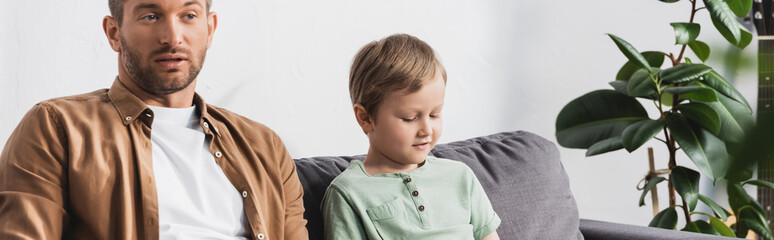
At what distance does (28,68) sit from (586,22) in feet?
6.97

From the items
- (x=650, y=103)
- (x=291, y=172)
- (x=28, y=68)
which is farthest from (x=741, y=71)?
(x=650, y=103)

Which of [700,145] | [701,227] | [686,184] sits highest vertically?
[700,145]

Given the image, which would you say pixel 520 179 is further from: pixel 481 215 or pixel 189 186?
pixel 189 186

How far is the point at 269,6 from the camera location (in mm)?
2033

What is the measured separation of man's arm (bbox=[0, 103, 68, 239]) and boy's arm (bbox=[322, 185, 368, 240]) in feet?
1.53

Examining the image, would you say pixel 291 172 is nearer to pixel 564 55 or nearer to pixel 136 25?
pixel 136 25

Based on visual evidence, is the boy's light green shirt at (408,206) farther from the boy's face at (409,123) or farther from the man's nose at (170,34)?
the man's nose at (170,34)

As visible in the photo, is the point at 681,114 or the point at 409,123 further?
the point at 681,114

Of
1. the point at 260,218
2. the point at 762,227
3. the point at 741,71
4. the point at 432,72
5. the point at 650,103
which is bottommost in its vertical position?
the point at 762,227

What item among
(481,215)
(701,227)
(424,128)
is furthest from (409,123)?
(701,227)

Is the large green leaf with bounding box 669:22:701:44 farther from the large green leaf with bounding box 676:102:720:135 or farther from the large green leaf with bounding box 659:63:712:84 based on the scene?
the large green leaf with bounding box 676:102:720:135

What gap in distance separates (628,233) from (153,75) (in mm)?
1221

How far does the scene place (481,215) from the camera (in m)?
1.51

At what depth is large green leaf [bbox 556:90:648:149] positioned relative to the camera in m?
2.60
